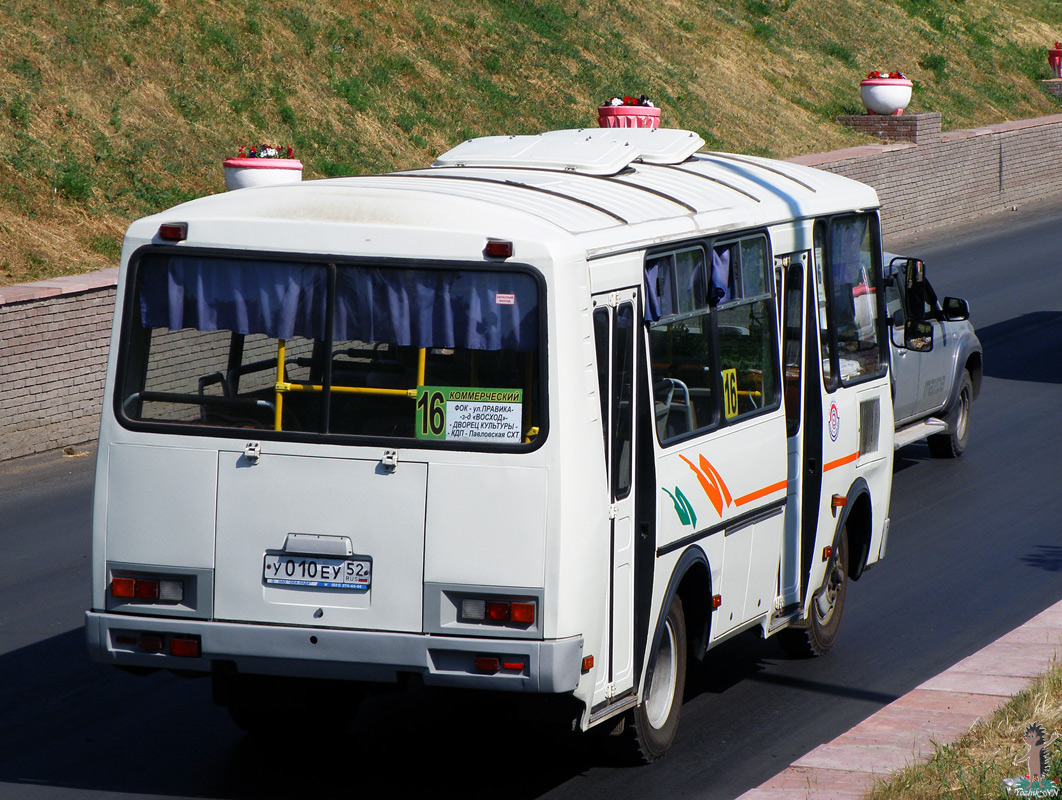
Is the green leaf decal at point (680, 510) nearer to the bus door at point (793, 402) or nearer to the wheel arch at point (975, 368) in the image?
the bus door at point (793, 402)

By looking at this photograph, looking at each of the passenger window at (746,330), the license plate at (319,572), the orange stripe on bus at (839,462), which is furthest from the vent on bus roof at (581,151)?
the license plate at (319,572)

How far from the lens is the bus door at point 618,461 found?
670 centimetres

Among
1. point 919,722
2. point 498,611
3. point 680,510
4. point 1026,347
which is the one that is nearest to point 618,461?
point 680,510

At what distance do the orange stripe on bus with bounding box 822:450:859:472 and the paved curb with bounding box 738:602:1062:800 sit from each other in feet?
4.35

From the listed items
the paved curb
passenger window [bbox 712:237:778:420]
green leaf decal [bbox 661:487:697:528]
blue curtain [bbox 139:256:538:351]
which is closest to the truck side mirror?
passenger window [bbox 712:237:778:420]

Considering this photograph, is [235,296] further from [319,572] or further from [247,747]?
[247,747]

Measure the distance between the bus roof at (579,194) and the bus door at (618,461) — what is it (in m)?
0.33

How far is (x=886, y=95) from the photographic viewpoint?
33.2 m

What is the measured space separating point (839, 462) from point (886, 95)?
83.8 ft

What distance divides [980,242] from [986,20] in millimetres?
19518

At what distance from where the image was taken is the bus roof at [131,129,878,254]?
6621 mm

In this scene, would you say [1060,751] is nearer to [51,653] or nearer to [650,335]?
[650,335]

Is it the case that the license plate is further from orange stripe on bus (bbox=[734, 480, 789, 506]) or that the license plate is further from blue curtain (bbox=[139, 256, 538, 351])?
orange stripe on bus (bbox=[734, 480, 789, 506])
